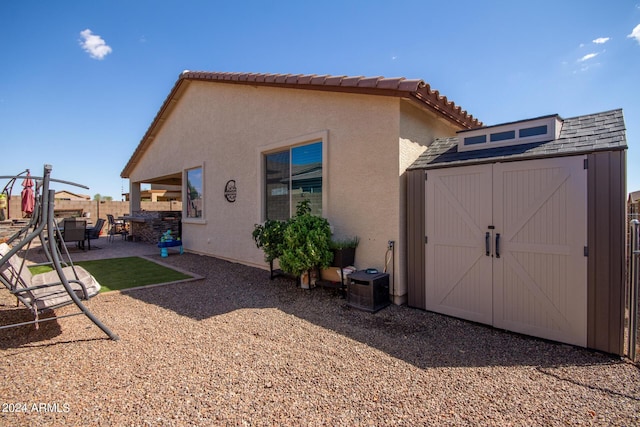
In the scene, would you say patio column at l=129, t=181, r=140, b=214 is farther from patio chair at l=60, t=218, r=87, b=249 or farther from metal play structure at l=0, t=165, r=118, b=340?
metal play structure at l=0, t=165, r=118, b=340

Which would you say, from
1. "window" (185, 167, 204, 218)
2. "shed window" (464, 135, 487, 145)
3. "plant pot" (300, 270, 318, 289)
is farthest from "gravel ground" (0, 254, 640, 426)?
"window" (185, 167, 204, 218)

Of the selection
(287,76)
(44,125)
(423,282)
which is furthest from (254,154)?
(44,125)

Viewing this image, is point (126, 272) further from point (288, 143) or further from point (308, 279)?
point (288, 143)

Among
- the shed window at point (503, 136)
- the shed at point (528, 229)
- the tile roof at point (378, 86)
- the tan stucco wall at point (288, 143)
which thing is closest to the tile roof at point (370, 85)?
the tile roof at point (378, 86)

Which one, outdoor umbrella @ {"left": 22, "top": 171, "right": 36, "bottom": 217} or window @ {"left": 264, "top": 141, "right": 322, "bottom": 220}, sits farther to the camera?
outdoor umbrella @ {"left": 22, "top": 171, "right": 36, "bottom": 217}

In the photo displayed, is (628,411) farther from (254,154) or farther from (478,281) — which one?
(254,154)

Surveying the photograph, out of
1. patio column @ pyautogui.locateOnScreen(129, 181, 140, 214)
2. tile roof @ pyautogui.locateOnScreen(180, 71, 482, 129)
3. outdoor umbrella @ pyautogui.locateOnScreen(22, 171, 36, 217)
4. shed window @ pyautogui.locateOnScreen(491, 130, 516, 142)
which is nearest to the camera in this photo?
shed window @ pyautogui.locateOnScreen(491, 130, 516, 142)

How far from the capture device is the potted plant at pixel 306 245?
5621 millimetres

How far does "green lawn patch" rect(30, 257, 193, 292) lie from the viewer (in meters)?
6.85

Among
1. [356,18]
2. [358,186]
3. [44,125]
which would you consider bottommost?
[358,186]

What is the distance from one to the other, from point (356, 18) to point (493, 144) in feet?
16.0

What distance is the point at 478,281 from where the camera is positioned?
454cm

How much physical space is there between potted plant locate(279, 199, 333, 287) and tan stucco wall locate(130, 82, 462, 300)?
0.56 meters

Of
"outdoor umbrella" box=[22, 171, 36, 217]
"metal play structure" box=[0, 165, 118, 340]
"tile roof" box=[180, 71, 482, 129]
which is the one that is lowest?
"metal play structure" box=[0, 165, 118, 340]
